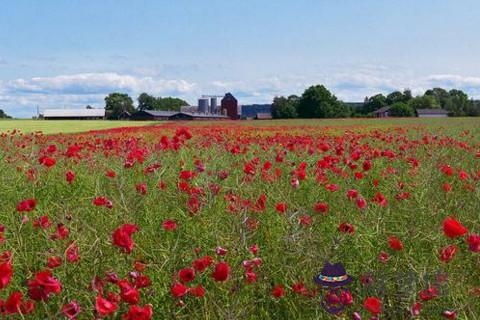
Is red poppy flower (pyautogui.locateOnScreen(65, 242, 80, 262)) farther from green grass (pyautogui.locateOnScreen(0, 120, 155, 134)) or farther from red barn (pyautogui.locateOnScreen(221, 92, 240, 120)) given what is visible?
red barn (pyautogui.locateOnScreen(221, 92, 240, 120))

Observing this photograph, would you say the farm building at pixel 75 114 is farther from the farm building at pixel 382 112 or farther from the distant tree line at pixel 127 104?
the farm building at pixel 382 112

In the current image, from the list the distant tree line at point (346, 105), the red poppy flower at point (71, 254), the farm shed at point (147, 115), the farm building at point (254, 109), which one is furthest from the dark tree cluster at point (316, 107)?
the red poppy flower at point (71, 254)

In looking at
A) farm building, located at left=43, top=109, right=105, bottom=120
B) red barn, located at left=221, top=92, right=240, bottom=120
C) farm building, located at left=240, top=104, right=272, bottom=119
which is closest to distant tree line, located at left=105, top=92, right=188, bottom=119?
farm building, located at left=43, top=109, right=105, bottom=120

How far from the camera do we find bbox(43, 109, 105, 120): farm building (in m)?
112

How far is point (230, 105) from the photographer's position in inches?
4798

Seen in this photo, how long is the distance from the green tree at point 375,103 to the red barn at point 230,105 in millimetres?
27564

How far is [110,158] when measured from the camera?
20.5 feet

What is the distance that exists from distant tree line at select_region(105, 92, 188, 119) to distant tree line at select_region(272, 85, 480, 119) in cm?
3577

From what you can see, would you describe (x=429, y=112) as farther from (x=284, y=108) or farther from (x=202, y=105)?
(x=202, y=105)

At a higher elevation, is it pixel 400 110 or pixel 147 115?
pixel 400 110

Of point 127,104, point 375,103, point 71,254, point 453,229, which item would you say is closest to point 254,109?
point 127,104

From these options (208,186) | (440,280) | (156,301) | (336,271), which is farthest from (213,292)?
(208,186)

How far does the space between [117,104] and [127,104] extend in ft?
6.91

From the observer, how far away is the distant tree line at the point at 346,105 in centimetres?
8494
